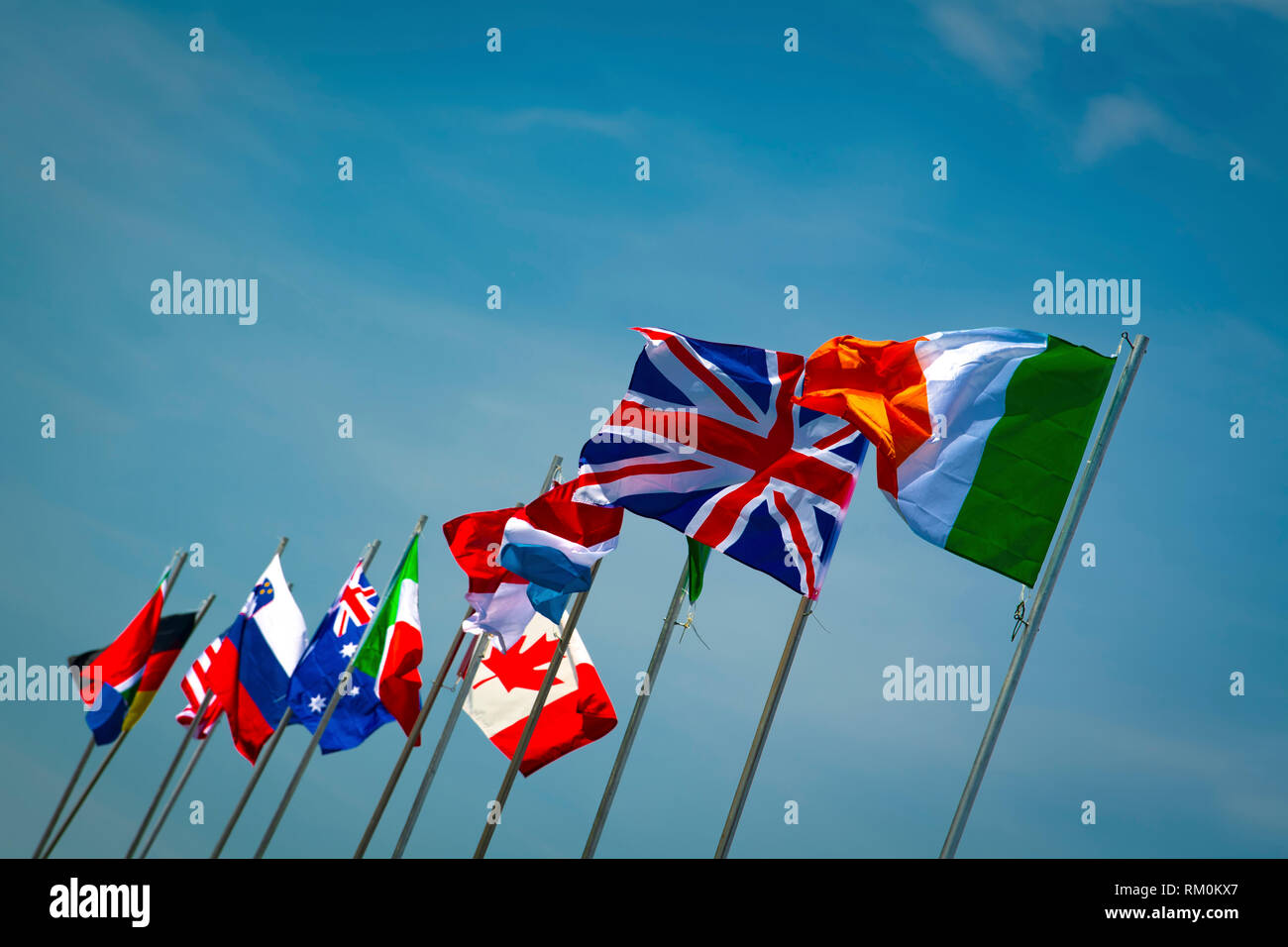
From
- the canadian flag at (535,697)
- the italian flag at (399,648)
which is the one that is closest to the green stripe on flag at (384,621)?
the italian flag at (399,648)

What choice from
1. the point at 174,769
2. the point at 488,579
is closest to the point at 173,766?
the point at 174,769

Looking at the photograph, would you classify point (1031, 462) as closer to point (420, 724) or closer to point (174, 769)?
point (420, 724)

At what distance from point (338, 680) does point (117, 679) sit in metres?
7.80

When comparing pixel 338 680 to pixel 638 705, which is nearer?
pixel 638 705

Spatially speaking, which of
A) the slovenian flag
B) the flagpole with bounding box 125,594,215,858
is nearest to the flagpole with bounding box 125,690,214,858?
the flagpole with bounding box 125,594,215,858

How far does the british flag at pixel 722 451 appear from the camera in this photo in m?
17.3

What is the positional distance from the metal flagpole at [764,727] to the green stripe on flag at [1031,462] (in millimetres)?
2440

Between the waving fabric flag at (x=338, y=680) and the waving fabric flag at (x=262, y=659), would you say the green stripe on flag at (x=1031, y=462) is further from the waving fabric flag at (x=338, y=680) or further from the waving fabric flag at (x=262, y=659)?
the waving fabric flag at (x=262, y=659)

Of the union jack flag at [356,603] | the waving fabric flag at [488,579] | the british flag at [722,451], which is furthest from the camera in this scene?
the union jack flag at [356,603]

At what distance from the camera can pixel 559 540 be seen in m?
18.8

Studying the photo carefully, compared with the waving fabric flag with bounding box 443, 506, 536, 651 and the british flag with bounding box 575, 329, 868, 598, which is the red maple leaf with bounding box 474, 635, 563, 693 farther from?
the british flag with bounding box 575, 329, 868, 598

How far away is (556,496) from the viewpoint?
18953 millimetres
